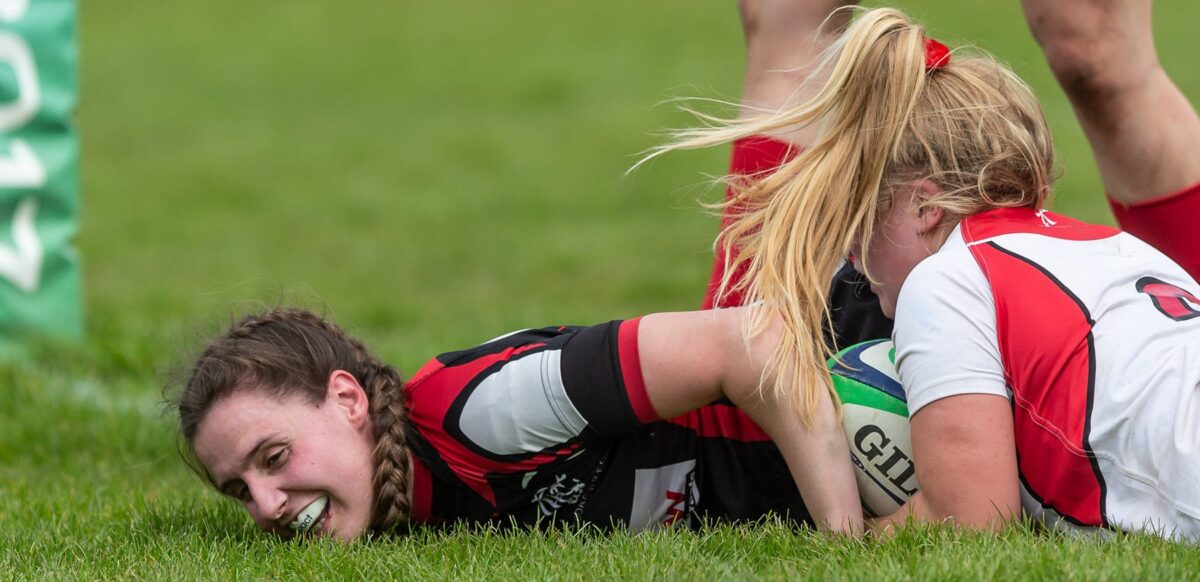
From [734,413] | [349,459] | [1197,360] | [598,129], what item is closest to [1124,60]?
[1197,360]

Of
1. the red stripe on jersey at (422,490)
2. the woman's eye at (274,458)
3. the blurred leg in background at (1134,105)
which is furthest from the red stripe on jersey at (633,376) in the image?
the blurred leg in background at (1134,105)

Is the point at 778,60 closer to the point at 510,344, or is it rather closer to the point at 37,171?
the point at 510,344

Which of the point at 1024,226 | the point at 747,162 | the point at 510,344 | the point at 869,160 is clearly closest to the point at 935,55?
the point at 869,160

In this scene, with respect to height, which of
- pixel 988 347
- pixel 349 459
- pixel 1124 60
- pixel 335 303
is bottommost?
pixel 335 303

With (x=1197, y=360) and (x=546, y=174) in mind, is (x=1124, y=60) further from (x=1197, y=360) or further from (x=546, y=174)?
(x=546, y=174)

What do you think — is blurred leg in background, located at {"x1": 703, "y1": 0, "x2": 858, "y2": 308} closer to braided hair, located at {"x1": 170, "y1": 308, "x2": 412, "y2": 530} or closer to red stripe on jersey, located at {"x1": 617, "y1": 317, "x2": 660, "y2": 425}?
red stripe on jersey, located at {"x1": 617, "y1": 317, "x2": 660, "y2": 425}

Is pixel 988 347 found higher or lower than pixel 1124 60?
lower

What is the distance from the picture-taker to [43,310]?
22.4 feet

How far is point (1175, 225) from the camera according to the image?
4051 millimetres

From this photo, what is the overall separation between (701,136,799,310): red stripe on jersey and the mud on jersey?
0.47 m

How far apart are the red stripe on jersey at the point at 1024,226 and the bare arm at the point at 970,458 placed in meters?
0.42

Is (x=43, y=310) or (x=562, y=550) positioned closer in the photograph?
(x=562, y=550)

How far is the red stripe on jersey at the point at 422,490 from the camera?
3639 mm

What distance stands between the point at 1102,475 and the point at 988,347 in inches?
14.8
